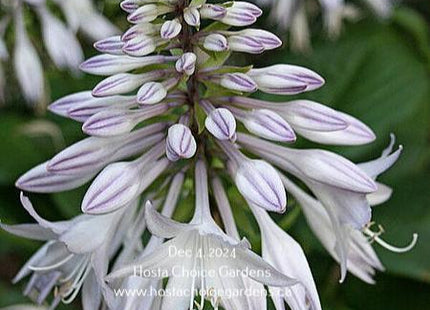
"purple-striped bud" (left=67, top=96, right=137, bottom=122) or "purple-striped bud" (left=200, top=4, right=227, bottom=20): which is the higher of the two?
"purple-striped bud" (left=200, top=4, right=227, bottom=20)

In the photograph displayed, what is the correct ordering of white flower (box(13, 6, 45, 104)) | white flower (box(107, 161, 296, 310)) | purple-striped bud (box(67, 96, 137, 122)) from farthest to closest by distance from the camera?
1. white flower (box(13, 6, 45, 104))
2. purple-striped bud (box(67, 96, 137, 122))
3. white flower (box(107, 161, 296, 310))

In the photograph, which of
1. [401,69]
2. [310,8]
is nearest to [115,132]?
[401,69]

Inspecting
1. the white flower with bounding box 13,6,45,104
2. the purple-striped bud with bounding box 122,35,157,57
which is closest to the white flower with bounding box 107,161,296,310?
Answer: the purple-striped bud with bounding box 122,35,157,57

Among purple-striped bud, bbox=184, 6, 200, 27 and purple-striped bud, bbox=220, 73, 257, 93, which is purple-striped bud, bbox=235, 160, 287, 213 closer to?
purple-striped bud, bbox=220, 73, 257, 93

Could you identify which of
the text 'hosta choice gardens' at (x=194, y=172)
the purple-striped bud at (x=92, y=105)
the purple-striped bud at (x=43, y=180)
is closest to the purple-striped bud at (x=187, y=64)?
the text 'hosta choice gardens' at (x=194, y=172)

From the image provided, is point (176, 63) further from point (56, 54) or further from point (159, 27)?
point (56, 54)

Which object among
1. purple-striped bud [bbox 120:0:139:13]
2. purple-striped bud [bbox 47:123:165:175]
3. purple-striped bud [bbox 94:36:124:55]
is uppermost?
purple-striped bud [bbox 120:0:139:13]

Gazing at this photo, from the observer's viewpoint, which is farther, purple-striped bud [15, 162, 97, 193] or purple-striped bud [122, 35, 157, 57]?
purple-striped bud [15, 162, 97, 193]

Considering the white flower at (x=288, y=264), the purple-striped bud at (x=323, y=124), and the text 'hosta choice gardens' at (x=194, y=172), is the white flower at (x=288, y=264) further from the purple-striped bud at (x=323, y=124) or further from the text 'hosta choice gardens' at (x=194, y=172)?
the purple-striped bud at (x=323, y=124)
